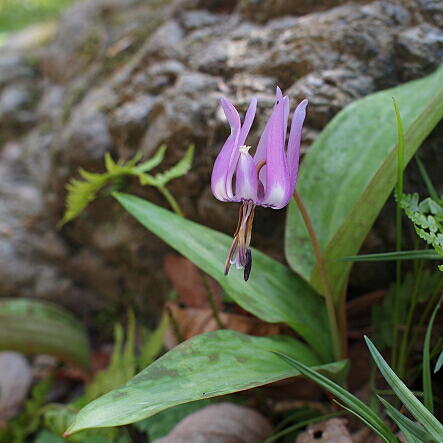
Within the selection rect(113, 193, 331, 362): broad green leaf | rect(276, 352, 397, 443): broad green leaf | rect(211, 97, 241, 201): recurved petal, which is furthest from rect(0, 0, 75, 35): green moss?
rect(276, 352, 397, 443): broad green leaf

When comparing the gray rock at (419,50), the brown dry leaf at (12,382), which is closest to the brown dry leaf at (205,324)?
the brown dry leaf at (12,382)

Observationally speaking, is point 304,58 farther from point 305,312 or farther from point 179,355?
point 179,355

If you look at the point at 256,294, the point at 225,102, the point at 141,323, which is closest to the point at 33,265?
the point at 141,323

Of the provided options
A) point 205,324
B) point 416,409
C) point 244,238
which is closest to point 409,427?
point 416,409

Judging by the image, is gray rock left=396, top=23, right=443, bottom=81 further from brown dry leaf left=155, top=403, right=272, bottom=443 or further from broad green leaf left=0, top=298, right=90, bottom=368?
broad green leaf left=0, top=298, right=90, bottom=368

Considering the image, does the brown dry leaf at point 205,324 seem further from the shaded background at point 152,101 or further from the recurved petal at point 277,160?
the recurved petal at point 277,160

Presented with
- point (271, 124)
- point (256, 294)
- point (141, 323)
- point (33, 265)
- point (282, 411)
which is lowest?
point (141, 323)
